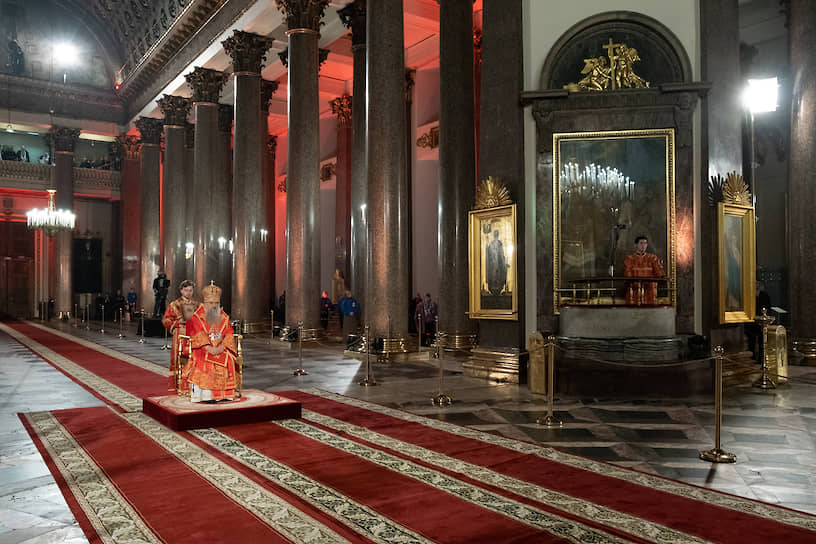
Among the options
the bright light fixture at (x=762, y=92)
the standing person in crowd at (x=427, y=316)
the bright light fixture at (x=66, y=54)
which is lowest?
the standing person in crowd at (x=427, y=316)

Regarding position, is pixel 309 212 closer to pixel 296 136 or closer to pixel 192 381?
pixel 296 136

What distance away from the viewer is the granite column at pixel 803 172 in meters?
12.3

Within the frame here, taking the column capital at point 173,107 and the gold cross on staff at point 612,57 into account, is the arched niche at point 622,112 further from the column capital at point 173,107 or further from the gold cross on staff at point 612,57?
the column capital at point 173,107

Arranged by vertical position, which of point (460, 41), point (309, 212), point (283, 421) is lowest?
point (283, 421)

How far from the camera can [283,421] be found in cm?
704

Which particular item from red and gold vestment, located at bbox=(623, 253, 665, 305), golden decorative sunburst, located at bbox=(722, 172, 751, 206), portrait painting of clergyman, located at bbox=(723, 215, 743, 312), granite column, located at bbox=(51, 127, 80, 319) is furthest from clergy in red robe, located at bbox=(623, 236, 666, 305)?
granite column, located at bbox=(51, 127, 80, 319)

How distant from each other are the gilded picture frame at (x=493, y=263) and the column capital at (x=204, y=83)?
46.1 ft

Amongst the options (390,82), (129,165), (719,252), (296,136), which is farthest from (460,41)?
(129,165)

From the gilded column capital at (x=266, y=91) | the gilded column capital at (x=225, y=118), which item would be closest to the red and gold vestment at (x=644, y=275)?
the gilded column capital at (x=266, y=91)

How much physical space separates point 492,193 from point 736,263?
389cm

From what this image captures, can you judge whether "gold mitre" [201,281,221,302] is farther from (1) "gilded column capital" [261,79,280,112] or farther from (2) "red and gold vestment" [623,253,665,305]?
(1) "gilded column capital" [261,79,280,112]

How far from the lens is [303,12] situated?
15531 mm

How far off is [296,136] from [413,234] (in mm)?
6224

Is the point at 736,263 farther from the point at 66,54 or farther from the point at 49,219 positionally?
the point at 66,54
